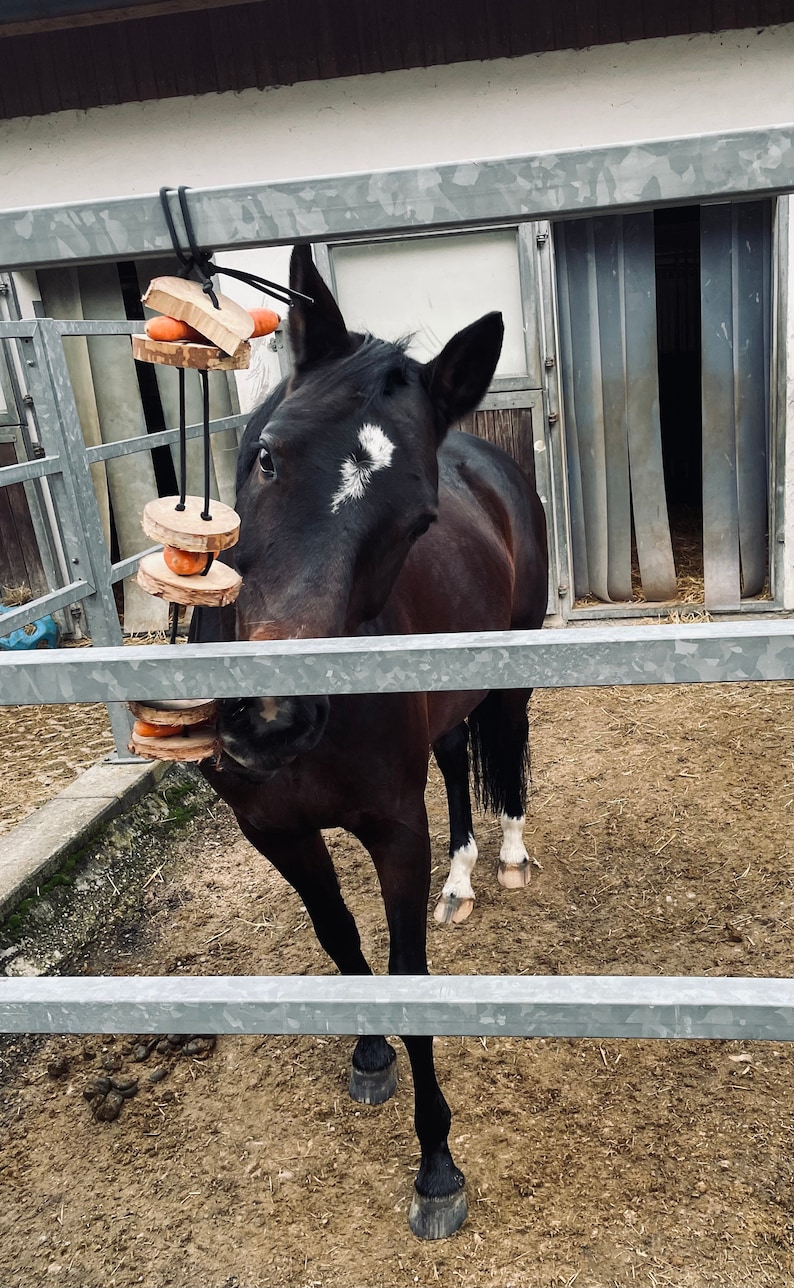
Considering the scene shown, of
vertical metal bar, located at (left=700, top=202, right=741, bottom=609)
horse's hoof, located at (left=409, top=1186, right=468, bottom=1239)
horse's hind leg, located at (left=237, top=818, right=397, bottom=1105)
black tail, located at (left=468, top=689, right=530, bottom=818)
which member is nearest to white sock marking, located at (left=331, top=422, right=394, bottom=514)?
horse's hind leg, located at (left=237, top=818, right=397, bottom=1105)

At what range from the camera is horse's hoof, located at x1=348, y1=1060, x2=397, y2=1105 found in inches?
87.4

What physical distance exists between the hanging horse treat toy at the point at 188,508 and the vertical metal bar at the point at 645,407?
450 cm

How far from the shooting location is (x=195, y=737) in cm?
110

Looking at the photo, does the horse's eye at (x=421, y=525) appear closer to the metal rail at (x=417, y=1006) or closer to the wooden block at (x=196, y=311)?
the wooden block at (x=196, y=311)

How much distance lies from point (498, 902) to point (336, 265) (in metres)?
3.82

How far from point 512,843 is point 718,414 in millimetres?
3205

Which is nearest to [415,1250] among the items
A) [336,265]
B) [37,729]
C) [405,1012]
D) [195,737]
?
[405,1012]

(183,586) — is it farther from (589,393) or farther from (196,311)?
(589,393)

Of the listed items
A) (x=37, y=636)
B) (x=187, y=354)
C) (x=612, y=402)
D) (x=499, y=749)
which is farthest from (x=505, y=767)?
(x=37, y=636)

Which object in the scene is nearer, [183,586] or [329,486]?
[183,586]

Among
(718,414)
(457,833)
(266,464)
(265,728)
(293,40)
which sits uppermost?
(293,40)

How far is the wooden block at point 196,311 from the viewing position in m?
0.88

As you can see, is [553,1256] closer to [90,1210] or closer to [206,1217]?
[206,1217]

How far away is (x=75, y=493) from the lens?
3.43 metres
